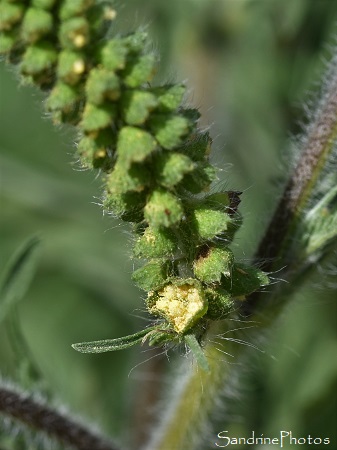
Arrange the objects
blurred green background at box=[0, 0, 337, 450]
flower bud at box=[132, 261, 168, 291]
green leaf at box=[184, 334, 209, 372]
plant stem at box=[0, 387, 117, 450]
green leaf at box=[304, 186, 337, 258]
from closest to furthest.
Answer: green leaf at box=[184, 334, 209, 372] < flower bud at box=[132, 261, 168, 291] < green leaf at box=[304, 186, 337, 258] < plant stem at box=[0, 387, 117, 450] < blurred green background at box=[0, 0, 337, 450]

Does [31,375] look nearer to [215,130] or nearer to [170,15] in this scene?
[215,130]

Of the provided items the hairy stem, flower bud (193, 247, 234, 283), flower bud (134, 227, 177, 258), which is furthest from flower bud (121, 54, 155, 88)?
the hairy stem

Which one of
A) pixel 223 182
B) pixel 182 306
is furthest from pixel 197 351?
pixel 223 182

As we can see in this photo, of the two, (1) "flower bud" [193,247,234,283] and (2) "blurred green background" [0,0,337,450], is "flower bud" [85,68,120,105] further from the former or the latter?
(2) "blurred green background" [0,0,337,450]

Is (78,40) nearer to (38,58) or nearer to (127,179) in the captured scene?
(38,58)

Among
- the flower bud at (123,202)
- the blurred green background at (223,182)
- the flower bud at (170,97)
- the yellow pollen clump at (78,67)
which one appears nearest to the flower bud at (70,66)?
the yellow pollen clump at (78,67)

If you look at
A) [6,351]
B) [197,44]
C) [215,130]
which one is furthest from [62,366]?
[197,44]
